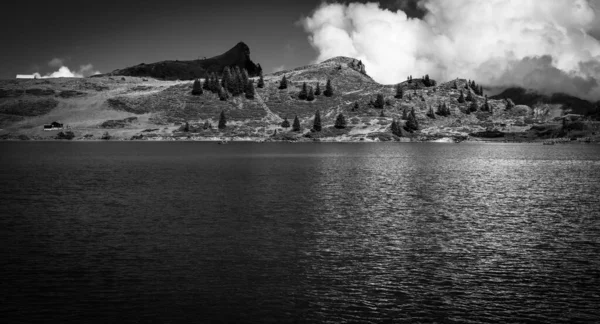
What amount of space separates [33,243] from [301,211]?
29.9m

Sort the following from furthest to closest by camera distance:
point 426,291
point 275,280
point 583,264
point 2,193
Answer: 1. point 2,193
2. point 583,264
3. point 275,280
4. point 426,291

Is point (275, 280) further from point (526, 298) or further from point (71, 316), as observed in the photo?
point (526, 298)

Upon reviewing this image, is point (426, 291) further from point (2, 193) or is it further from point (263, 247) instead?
point (2, 193)

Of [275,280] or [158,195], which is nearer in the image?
[275,280]

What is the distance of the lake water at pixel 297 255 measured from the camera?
2794 cm

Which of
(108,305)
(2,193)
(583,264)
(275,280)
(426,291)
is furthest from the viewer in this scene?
(2,193)

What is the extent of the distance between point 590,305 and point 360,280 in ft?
47.7

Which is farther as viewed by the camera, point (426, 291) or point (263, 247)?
point (263, 247)

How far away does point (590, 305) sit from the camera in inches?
1127

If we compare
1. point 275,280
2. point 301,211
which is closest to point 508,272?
point 275,280

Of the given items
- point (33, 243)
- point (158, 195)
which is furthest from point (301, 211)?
point (33, 243)

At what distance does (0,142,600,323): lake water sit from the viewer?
91.7ft

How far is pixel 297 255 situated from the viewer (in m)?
39.1

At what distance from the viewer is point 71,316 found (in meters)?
26.5
